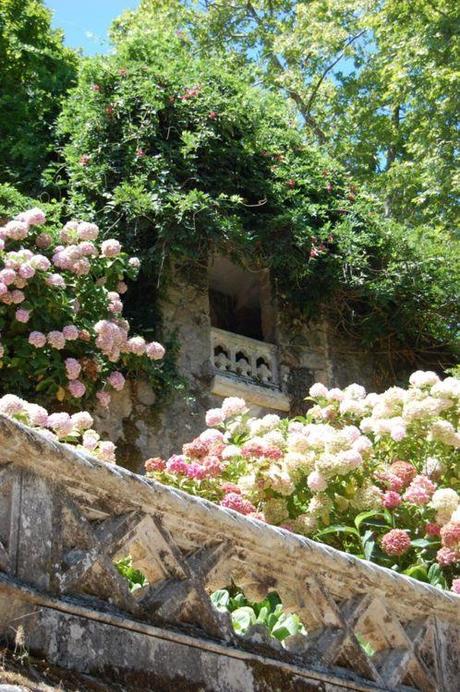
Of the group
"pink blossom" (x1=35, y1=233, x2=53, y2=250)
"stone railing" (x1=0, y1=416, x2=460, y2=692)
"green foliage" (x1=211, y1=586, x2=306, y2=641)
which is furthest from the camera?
"pink blossom" (x1=35, y1=233, x2=53, y2=250)

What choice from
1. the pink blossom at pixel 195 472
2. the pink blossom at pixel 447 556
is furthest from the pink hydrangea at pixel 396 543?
the pink blossom at pixel 195 472

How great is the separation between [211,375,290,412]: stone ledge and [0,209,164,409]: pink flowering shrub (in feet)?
2.57

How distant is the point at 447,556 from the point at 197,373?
4.11 m

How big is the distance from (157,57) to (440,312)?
3285mm

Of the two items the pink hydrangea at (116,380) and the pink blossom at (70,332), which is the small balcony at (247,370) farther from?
the pink blossom at (70,332)

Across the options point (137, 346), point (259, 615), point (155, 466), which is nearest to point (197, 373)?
point (137, 346)

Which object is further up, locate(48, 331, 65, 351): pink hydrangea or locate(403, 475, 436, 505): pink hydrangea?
locate(48, 331, 65, 351): pink hydrangea

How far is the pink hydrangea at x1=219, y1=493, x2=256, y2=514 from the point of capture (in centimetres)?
596

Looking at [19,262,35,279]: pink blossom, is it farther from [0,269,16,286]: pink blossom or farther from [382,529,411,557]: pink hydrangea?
[382,529,411,557]: pink hydrangea

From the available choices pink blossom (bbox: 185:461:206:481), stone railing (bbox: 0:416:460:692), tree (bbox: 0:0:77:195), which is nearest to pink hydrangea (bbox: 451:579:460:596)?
stone railing (bbox: 0:416:460:692)

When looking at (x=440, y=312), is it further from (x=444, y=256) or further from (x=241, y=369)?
(x=241, y=369)

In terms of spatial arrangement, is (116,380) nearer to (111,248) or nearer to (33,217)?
(111,248)

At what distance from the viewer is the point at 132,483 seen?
12.5ft

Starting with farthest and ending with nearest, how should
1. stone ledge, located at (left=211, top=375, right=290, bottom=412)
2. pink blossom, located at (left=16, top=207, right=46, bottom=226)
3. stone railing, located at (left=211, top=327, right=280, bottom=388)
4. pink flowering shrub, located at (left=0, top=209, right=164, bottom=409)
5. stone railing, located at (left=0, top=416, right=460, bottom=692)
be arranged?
stone railing, located at (left=211, top=327, right=280, bottom=388)
stone ledge, located at (left=211, top=375, right=290, bottom=412)
pink blossom, located at (left=16, top=207, right=46, bottom=226)
pink flowering shrub, located at (left=0, top=209, right=164, bottom=409)
stone railing, located at (left=0, top=416, right=460, bottom=692)
